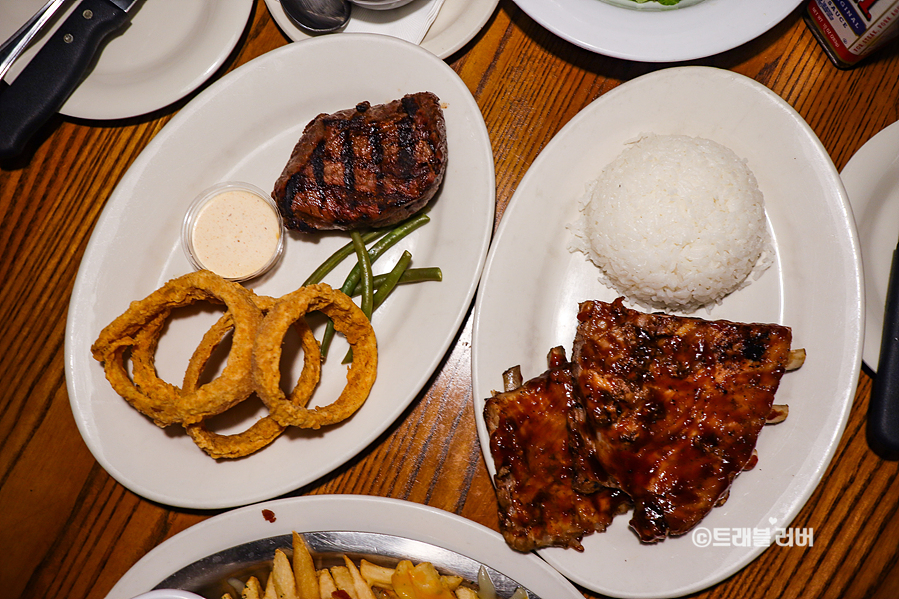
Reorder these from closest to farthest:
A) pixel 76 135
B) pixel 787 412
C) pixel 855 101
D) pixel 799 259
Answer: pixel 787 412, pixel 799 259, pixel 855 101, pixel 76 135

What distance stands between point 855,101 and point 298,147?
2411 millimetres

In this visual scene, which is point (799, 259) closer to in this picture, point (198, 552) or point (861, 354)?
point (861, 354)

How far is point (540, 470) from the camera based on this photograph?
1.98 metres

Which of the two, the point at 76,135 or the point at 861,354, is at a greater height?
the point at 76,135

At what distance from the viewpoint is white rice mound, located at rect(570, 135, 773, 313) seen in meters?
2.06

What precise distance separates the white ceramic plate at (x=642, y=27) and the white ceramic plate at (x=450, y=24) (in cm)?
26

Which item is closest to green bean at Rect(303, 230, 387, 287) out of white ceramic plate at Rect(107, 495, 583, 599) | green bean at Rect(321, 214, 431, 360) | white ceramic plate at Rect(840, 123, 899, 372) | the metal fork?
green bean at Rect(321, 214, 431, 360)

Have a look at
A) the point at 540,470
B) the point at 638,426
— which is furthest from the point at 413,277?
the point at 638,426

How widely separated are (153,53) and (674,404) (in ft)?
8.73

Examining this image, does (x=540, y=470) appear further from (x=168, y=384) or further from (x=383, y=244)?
(x=168, y=384)

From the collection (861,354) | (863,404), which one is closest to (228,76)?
(861,354)

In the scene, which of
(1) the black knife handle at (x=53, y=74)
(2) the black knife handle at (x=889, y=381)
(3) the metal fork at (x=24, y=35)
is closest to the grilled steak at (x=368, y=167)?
(1) the black knife handle at (x=53, y=74)

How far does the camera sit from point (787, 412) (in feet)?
6.48

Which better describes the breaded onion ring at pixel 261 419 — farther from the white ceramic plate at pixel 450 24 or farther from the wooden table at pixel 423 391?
the white ceramic plate at pixel 450 24
